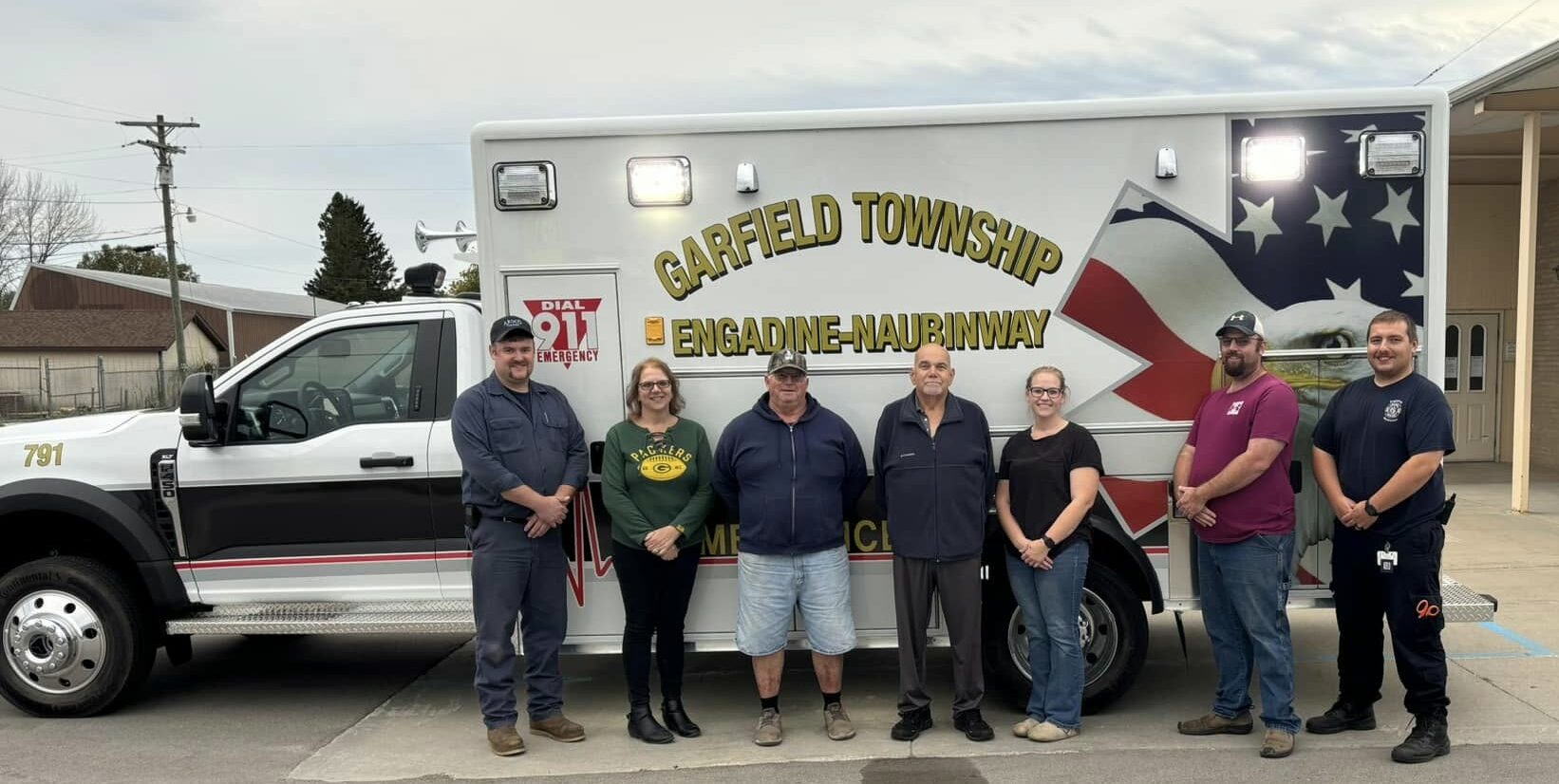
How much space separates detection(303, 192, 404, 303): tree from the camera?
64.4 m

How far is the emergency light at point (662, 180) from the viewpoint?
4719 mm

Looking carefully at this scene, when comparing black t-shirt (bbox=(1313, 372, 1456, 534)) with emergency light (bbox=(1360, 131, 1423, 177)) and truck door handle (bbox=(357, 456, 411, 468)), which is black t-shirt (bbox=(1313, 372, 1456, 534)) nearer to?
emergency light (bbox=(1360, 131, 1423, 177))

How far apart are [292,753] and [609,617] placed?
152cm

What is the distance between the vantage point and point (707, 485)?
4.64 m

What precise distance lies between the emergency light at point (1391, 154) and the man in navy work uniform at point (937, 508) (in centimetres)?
197

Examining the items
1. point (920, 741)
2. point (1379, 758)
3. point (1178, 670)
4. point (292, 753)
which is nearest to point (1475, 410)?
point (1178, 670)

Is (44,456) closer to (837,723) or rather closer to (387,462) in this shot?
(387,462)

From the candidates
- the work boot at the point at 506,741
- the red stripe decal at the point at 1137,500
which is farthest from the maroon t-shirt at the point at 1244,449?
the work boot at the point at 506,741

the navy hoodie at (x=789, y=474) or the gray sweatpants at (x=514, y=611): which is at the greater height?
the navy hoodie at (x=789, y=474)

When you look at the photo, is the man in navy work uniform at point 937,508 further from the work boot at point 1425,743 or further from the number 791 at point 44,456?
the number 791 at point 44,456

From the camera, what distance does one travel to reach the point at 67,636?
5.14 m

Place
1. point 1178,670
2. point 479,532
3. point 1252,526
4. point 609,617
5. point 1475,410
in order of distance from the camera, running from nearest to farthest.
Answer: point 1252,526 → point 479,532 → point 609,617 → point 1178,670 → point 1475,410

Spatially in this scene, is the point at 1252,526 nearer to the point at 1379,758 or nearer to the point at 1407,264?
the point at 1379,758

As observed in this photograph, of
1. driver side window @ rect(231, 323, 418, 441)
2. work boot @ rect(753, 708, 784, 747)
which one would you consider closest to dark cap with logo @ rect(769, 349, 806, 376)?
work boot @ rect(753, 708, 784, 747)
